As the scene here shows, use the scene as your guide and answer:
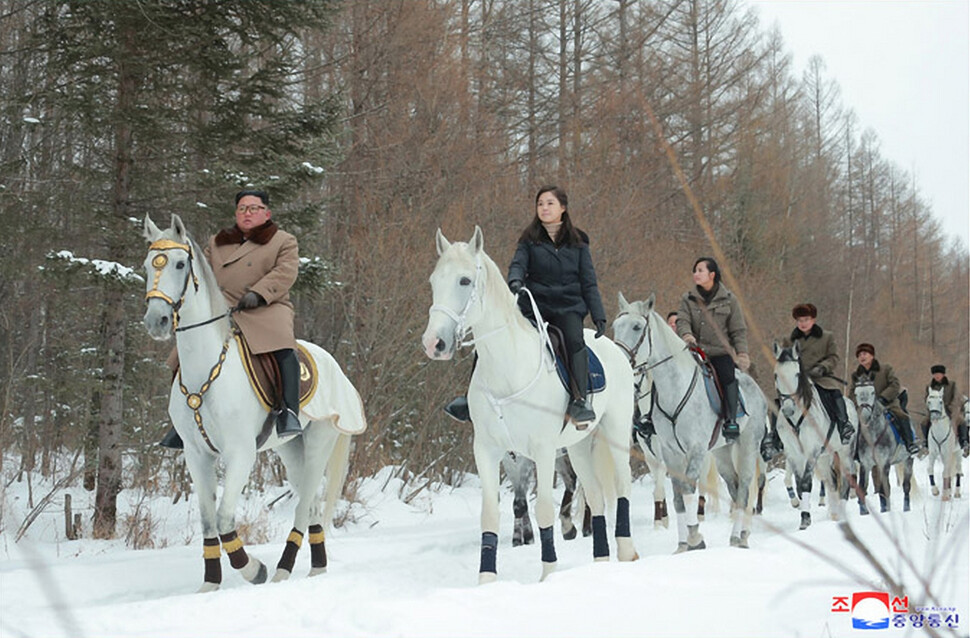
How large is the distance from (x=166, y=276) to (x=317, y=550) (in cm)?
265

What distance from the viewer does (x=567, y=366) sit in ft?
22.5

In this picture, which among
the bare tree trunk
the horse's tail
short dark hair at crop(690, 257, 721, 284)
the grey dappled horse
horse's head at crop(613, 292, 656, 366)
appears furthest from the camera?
the grey dappled horse

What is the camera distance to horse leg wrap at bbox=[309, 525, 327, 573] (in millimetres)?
7371

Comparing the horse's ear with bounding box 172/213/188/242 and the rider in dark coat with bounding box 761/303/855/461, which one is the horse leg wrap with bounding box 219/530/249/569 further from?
the rider in dark coat with bounding box 761/303/855/461

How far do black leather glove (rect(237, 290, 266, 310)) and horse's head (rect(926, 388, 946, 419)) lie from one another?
1455 cm

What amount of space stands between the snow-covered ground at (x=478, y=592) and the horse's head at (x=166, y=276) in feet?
5.45

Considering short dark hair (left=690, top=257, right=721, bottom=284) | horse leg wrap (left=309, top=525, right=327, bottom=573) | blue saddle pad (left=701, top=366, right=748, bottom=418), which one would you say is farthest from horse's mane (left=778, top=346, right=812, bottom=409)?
horse leg wrap (left=309, top=525, right=327, bottom=573)

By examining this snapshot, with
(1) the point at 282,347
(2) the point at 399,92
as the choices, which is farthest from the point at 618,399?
(2) the point at 399,92

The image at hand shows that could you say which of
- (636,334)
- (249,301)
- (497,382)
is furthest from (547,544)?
(636,334)

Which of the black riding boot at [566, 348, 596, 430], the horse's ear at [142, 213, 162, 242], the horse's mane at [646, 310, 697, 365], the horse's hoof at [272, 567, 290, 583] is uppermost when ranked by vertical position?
the horse's ear at [142, 213, 162, 242]

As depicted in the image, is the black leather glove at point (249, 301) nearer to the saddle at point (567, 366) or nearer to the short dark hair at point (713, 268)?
the saddle at point (567, 366)

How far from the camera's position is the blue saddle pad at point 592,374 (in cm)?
682

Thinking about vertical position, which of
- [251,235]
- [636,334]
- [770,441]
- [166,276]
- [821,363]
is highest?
[251,235]

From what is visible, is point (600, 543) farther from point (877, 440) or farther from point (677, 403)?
point (877, 440)
